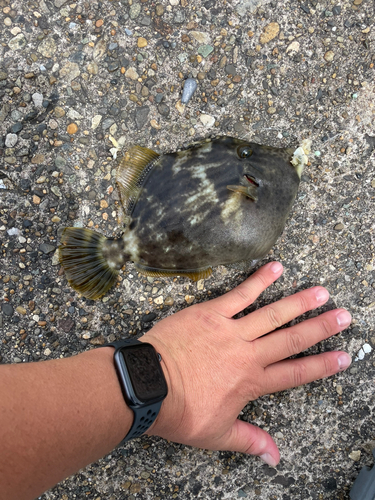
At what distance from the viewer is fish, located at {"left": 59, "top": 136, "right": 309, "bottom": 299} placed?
1.95m

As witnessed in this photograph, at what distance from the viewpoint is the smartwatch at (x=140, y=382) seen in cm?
172

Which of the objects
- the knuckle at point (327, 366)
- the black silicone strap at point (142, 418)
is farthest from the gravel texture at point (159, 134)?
the black silicone strap at point (142, 418)

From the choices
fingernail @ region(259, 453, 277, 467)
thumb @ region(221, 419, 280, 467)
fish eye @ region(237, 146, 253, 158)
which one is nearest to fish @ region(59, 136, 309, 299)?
fish eye @ region(237, 146, 253, 158)

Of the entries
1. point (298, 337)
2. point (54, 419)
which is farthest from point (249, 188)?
point (54, 419)

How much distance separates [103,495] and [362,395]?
1813 millimetres

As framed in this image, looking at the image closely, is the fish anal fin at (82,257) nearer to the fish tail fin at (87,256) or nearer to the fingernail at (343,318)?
the fish tail fin at (87,256)

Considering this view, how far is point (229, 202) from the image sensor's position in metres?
1.93

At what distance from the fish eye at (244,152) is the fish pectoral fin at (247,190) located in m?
0.17

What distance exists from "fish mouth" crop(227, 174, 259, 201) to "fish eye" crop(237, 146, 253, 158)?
112 mm

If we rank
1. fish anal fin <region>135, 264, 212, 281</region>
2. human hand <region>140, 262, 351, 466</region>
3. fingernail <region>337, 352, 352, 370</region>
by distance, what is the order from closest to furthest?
human hand <region>140, 262, 351, 466</region>
fish anal fin <region>135, 264, 212, 281</region>
fingernail <region>337, 352, 352, 370</region>

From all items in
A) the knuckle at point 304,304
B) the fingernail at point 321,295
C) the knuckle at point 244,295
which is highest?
the fingernail at point 321,295

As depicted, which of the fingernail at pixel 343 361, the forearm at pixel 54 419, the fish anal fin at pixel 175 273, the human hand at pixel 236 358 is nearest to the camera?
the forearm at pixel 54 419

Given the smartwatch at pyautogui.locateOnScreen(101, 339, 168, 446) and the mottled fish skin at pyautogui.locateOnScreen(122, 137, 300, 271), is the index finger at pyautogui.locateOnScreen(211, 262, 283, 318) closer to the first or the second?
the mottled fish skin at pyautogui.locateOnScreen(122, 137, 300, 271)

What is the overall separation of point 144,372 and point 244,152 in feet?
4.07
